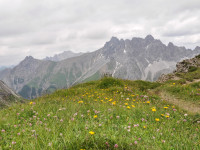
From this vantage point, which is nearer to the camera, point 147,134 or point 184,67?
point 147,134

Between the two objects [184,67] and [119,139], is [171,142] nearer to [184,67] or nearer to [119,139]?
[119,139]

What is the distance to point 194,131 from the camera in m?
5.61

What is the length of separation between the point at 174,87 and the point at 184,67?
24594 mm

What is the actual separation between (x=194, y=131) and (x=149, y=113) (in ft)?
6.14

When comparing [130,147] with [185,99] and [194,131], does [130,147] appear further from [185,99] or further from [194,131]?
[185,99]

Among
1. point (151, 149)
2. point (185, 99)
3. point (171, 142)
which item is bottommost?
point (185, 99)

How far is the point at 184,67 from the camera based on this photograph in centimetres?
3666

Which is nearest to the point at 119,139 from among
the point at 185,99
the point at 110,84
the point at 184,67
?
the point at 185,99

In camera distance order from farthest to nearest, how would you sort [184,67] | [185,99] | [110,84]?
1. [184,67]
2. [110,84]
3. [185,99]

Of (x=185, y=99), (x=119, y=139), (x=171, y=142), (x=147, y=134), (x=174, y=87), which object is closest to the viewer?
(x=119, y=139)

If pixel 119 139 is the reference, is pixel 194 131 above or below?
below

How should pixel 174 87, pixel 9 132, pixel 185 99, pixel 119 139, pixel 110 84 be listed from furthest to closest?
pixel 110 84
pixel 174 87
pixel 185 99
pixel 9 132
pixel 119 139

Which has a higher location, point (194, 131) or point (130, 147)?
point (130, 147)

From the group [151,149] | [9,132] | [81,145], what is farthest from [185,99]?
[9,132]
